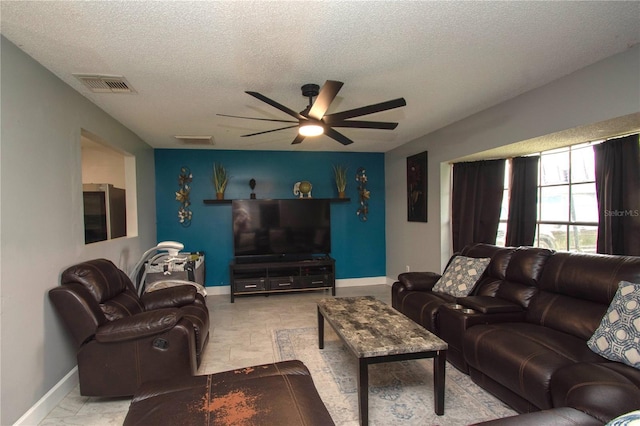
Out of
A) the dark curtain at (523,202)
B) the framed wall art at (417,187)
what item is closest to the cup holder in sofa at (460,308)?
the dark curtain at (523,202)

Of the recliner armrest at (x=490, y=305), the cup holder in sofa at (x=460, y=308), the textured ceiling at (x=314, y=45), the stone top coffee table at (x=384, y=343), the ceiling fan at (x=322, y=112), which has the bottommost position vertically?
the stone top coffee table at (x=384, y=343)

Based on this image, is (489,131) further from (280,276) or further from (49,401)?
(49,401)

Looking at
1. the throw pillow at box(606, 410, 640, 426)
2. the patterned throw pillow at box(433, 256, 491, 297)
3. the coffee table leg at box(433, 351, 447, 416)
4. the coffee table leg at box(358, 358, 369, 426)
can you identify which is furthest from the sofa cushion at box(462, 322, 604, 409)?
the throw pillow at box(606, 410, 640, 426)

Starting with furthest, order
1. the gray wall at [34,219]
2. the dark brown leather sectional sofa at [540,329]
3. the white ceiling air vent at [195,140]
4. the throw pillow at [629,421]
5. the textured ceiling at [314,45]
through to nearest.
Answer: the white ceiling air vent at [195,140] → the gray wall at [34,219] → the textured ceiling at [314,45] → the dark brown leather sectional sofa at [540,329] → the throw pillow at [629,421]

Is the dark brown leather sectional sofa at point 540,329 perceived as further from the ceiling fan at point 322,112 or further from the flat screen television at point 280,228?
the flat screen television at point 280,228

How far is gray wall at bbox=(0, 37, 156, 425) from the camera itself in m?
2.03

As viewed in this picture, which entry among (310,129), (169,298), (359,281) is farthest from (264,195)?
(310,129)

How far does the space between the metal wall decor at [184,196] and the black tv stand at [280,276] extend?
1.07m

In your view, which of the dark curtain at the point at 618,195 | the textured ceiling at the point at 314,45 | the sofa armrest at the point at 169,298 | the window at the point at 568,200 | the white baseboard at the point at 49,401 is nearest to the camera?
the textured ceiling at the point at 314,45

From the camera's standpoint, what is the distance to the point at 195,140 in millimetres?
5008

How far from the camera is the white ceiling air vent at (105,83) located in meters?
2.66

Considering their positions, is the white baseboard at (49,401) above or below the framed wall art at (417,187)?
below

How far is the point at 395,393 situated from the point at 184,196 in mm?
4445

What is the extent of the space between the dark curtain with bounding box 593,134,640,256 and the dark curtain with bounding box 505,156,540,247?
0.69 metres
